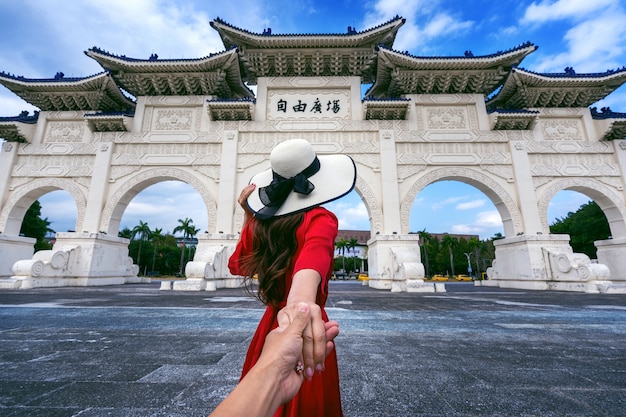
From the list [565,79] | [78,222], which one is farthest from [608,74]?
[78,222]

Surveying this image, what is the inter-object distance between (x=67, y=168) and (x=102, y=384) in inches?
520

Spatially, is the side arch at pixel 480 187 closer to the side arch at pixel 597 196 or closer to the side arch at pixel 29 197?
the side arch at pixel 597 196

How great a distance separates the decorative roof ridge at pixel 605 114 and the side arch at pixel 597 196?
277 cm

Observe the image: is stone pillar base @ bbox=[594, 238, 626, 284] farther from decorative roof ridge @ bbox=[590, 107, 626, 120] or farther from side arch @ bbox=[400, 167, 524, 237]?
decorative roof ridge @ bbox=[590, 107, 626, 120]

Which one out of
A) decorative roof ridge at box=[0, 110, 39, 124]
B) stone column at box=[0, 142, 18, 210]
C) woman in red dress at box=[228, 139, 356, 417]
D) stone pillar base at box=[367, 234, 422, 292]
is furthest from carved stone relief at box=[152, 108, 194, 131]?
woman in red dress at box=[228, 139, 356, 417]

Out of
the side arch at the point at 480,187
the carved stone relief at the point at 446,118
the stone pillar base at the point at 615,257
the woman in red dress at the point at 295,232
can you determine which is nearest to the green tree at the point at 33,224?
the side arch at the point at 480,187

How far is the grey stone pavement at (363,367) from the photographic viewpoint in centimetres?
132

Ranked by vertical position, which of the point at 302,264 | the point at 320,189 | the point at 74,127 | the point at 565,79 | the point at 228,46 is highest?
the point at 228,46

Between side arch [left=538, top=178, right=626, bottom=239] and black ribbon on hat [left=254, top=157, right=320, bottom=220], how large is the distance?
40.9ft

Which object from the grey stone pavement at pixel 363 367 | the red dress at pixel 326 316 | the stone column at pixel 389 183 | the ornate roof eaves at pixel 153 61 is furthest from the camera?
the ornate roof eaves at pixel 153 61

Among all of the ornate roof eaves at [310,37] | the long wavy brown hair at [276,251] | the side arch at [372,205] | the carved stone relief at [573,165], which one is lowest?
the long wavy brown hair at [276,251]

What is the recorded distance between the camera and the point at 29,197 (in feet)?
37.2

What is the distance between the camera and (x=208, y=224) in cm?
1062

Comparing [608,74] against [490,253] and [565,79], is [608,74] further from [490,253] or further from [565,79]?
[490,253]
